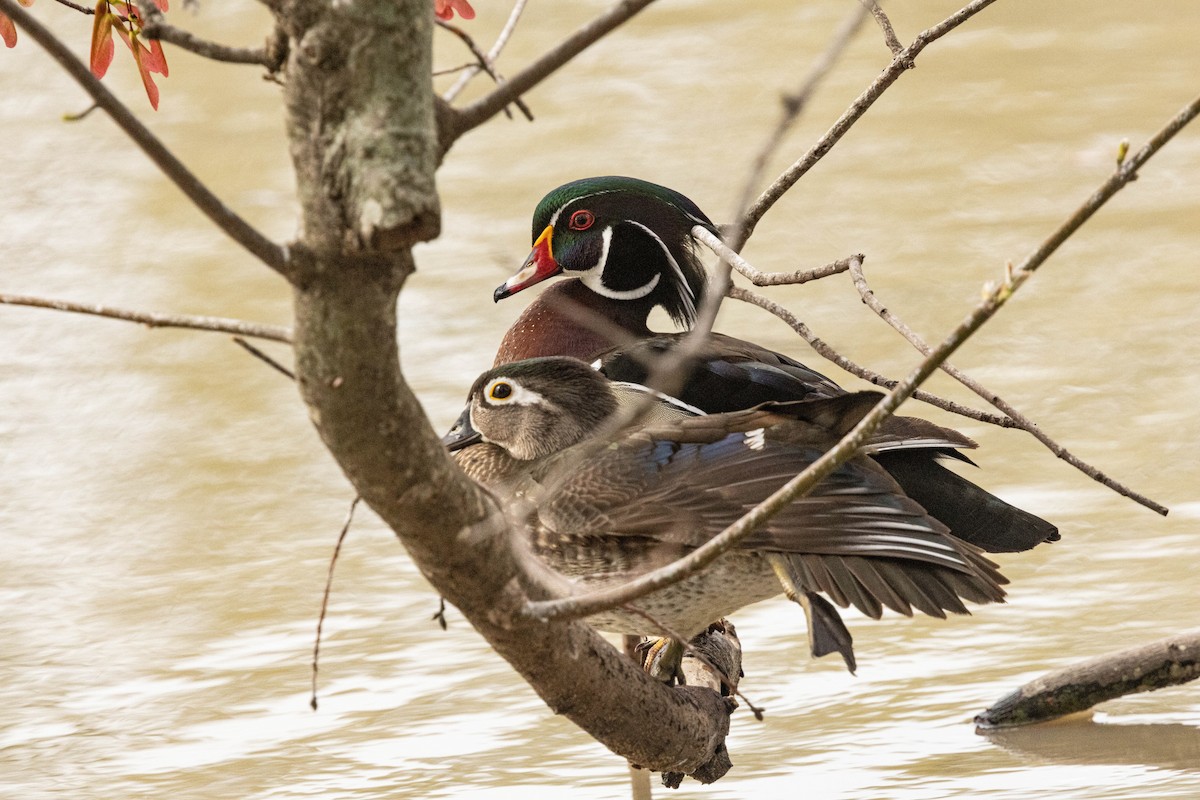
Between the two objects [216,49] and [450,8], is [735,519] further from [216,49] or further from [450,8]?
[216,49]

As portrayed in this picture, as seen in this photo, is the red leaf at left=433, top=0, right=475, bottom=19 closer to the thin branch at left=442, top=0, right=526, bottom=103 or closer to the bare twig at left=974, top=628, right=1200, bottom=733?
the thin branch at left=442, top=0, right=526, bottom=103

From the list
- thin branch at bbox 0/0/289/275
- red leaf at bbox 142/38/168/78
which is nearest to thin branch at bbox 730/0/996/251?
red leaf at bbox 142/38/168/78

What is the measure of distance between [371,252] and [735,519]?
2.32 ft

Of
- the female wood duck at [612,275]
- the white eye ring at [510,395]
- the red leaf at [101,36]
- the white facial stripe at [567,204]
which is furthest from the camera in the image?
the white facial stripe at [567,204]

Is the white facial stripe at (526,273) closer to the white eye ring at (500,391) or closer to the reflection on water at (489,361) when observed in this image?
the white eye ring at (500,391)

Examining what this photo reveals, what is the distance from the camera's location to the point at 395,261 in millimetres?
937

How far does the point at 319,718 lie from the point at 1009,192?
3.16m

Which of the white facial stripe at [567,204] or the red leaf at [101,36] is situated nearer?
the red leaf at [101,36]

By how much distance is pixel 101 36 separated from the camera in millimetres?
1333

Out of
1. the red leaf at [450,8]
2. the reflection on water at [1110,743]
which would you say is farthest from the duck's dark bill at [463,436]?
the reflection on water at [1110,743]

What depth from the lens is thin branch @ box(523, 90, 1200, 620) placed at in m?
0.90

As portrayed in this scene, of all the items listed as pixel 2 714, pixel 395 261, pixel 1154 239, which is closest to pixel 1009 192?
pixel 1154 239

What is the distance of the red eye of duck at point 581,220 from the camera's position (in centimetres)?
221

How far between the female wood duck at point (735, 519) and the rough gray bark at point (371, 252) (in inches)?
16.4
